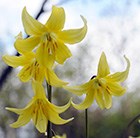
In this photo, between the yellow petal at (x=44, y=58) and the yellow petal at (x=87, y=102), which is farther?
the yellow petal at (x=87, y=102)

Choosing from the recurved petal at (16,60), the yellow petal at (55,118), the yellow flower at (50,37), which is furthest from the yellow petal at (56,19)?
the yellow petal at (55,118)

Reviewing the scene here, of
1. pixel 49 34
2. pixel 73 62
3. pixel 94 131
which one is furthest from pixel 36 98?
pixel 94 131

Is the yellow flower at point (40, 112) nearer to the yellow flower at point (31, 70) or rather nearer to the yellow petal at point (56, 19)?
the yellow flower at point (31, 70)

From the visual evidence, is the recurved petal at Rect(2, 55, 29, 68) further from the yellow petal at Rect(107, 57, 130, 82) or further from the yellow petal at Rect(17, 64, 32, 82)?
the yellow petal at Rect(107, 57, 130, 82)

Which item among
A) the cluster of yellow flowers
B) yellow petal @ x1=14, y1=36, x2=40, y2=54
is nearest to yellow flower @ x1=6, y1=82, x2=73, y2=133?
the cluster of yellow flowers

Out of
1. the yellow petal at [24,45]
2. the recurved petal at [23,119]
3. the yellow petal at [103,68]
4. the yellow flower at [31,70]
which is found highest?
the yellow petal at [24,45]

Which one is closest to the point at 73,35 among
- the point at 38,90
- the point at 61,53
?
the point at 61,53
